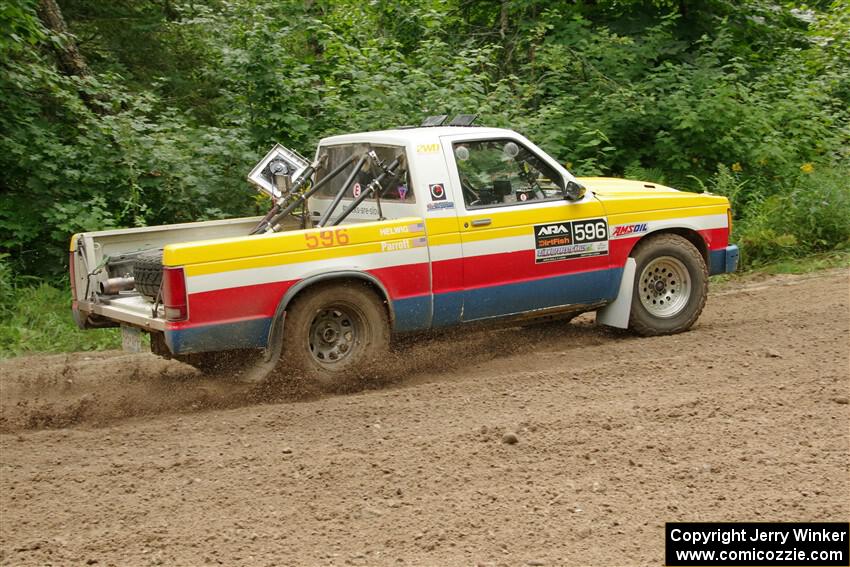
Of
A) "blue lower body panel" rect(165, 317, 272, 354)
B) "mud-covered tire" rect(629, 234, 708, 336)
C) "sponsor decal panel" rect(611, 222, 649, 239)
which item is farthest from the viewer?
"mud-covered tire" rect(629, 234, 708, 336)

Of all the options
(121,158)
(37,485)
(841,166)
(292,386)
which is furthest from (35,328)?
(841,166)

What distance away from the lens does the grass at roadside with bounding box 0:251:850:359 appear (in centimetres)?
934

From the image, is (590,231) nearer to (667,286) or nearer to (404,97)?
(667,286)

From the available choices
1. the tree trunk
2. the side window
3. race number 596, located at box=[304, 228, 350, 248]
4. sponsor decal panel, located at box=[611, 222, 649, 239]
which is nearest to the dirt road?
sponsor decal panel, located at box=[611, 222, 649, 239]

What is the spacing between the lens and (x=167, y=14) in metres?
14.8

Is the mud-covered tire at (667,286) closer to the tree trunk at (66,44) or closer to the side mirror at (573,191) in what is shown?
the side mirror at (573,191)

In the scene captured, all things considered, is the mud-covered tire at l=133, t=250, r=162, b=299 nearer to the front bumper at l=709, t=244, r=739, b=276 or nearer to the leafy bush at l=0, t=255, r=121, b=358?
the leafy bush at l=0, t=255, r=121, b=358

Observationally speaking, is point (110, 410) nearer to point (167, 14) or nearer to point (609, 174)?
point (609, 174)

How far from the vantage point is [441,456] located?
5469 mm

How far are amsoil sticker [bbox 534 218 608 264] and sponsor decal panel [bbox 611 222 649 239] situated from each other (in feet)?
0.31

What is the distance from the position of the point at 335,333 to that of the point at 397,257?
0.71 meters

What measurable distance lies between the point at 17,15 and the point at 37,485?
6637 millimetres

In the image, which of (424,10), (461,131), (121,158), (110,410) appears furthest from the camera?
(424,10)

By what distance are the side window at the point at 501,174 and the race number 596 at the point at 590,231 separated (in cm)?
29
